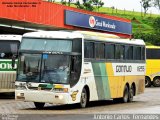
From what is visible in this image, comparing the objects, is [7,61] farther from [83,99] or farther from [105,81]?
[83,99]

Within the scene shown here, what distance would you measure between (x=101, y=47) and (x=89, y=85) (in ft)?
6.75

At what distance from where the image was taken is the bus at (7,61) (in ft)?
85.6

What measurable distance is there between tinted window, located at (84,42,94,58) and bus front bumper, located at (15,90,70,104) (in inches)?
89.5

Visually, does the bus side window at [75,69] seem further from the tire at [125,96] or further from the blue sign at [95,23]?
the blue sign at [95,23]

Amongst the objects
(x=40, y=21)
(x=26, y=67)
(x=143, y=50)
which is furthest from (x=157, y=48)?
(x=26, y=67)

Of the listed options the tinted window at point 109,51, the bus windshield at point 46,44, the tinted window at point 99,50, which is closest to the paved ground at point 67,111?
the tinted window at point 99,50

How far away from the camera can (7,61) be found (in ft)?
85.8

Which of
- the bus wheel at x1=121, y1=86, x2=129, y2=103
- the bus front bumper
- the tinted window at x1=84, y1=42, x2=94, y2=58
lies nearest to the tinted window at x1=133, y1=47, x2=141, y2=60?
the bus wheel at x1=121, y1=86, x2=129, y2=103

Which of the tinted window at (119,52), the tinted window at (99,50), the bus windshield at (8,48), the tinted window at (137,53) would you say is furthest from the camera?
the tinted window at (137,53)

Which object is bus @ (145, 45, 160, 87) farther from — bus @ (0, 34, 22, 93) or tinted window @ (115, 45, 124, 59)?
bus @ (0, 34, 22, 93)

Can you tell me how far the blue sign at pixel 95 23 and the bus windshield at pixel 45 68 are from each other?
20.8m

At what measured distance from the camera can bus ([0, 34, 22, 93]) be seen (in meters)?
26.1

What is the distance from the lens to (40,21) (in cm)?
3741

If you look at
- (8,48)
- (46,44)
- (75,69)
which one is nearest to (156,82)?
(8,48)
